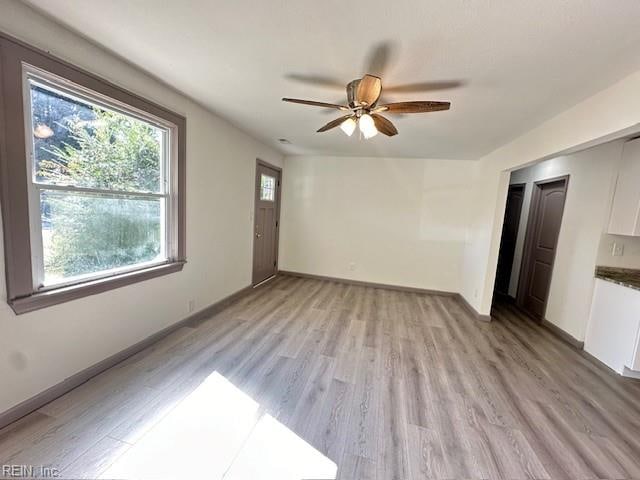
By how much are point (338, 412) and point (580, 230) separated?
139 inches

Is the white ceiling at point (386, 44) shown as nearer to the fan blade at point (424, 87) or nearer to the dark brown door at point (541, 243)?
the fan blade at point (424, 87)

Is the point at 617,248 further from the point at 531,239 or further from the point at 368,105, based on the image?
the point at 368,105

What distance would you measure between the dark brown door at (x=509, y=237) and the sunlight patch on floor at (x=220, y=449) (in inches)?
187

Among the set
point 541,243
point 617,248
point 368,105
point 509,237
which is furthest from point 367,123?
point 509,237

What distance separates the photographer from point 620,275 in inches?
108

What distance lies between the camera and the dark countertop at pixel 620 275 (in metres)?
2.52

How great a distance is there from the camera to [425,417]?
5.89 feet

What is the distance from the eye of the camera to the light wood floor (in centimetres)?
143

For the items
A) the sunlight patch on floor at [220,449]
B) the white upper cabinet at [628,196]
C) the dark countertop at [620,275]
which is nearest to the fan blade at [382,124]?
the sunlight patch on floor at [220,449]

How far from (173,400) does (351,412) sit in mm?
1254

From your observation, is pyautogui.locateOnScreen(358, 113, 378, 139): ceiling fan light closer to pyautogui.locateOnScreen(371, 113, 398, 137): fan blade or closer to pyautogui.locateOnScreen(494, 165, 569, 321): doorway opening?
pyautogui.locateOnScreen(371, 113, 398, 137): fan blade

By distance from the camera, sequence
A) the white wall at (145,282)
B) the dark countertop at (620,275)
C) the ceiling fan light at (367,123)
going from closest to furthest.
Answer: the white wall at (145,282) → the ceiling fan light at (367,123) → the dark countertop at (620,275)

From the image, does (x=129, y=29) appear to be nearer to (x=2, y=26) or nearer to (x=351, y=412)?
(x=2, y=26)

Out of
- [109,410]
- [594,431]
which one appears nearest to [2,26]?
[109,410]
